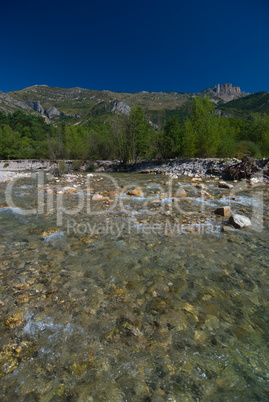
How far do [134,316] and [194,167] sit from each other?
17920mm

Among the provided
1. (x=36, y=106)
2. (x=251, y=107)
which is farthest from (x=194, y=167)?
(x=36, y=106)

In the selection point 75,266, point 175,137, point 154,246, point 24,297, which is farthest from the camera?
point 175,137

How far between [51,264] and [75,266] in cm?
40

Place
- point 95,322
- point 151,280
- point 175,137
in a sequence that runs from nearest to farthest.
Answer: point 95,322 < point 151,280 < point 175,137

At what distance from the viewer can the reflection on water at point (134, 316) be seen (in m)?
1.50

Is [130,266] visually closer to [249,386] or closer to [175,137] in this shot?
[249,386]

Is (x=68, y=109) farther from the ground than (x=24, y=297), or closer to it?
farther from the ground

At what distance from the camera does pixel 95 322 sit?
81.1 inches

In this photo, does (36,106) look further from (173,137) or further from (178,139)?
(178,139)

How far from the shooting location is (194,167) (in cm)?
1856

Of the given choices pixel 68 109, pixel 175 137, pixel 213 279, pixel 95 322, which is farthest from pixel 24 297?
pixel 68 109

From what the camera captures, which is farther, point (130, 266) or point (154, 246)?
point (154, 246)

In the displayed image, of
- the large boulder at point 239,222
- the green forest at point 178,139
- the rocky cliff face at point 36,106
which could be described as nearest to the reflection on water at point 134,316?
the large boulder at point 239,222

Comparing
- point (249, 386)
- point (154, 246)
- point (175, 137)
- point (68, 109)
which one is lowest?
point (249, 386)
